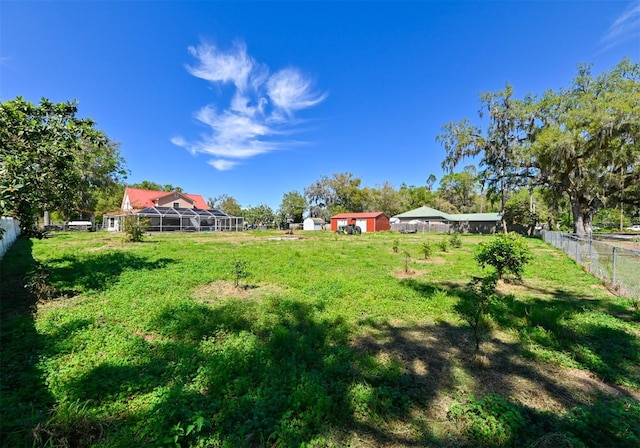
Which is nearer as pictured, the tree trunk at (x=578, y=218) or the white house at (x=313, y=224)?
the tree trunk at (x=578, y=218)

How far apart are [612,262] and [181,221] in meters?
31.4

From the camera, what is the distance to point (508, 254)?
7.16 meters

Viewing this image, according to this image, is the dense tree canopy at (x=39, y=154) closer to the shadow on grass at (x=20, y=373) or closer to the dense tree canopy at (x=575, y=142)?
the shadow on grass at (x=20, y=373)

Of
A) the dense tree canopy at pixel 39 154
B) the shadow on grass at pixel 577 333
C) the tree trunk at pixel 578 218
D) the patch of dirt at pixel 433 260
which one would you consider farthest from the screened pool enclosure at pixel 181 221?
the tree trunk at pixel 578 218

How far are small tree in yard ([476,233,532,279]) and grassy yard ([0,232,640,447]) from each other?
914 mm

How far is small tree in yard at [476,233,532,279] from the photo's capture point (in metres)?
7.08

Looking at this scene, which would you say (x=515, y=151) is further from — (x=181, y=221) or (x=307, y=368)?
(x=181, y=221)

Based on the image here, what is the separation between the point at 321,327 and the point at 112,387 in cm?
262

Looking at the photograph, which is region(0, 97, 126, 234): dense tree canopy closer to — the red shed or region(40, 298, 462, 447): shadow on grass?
Result: region(40, 298, 462, 447): shadow on grass

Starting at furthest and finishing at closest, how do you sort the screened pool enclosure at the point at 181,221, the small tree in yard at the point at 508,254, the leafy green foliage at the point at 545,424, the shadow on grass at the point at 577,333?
1. the screened pool enclosure at the point at 181,221
2. the small tree in yard at the point at 508,254
3. the shadow on grass at the point at 577,333
4. the leafy green foliage at the point at 545,424

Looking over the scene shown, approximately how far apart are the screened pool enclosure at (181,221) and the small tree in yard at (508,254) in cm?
2677

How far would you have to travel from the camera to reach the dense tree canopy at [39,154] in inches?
185

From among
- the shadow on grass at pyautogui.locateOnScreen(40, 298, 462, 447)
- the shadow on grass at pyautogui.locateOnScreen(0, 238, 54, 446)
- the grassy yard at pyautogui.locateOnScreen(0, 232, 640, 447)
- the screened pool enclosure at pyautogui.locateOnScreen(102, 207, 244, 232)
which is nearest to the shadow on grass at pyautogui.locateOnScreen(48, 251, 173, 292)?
the grassy yard at pyautogui.locateOnScreen(0, 232, 640, 447)

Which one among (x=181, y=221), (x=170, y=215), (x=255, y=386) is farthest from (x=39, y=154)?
(x=181, y=221)
